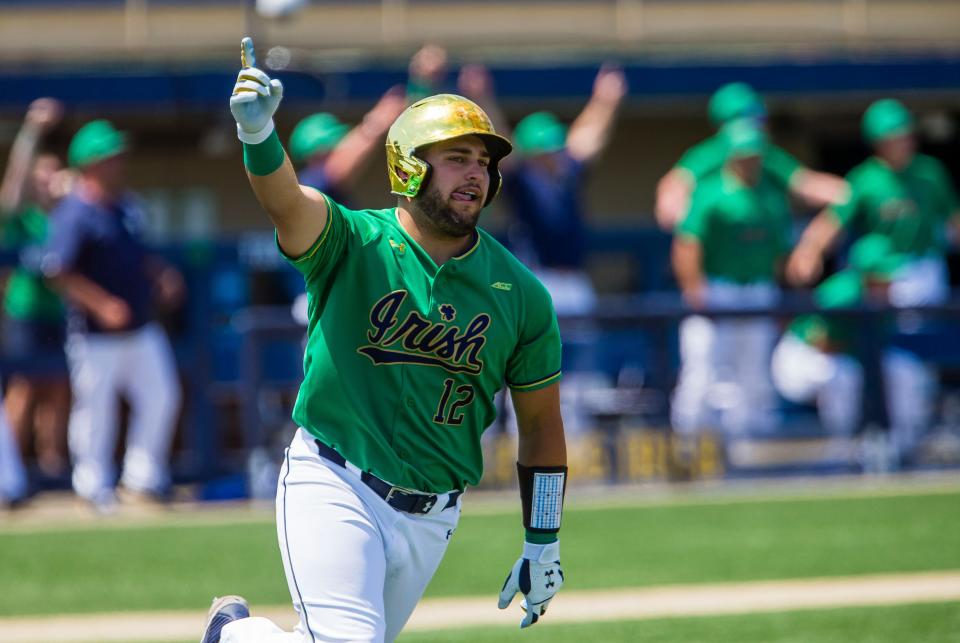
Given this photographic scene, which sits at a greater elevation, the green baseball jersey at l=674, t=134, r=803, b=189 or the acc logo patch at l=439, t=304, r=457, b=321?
the green baseball jersey at l=674, t=134, r=803, b=189

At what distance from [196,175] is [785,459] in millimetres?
7369

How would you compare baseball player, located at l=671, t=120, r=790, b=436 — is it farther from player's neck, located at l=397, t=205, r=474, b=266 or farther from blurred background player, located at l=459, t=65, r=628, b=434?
player's neck, located at l=397, t=205, r=474, b=266

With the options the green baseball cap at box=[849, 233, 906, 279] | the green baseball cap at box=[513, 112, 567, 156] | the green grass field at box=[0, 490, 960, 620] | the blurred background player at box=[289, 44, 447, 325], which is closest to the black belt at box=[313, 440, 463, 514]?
the green grass field at box=[0, 490, 960, 620]

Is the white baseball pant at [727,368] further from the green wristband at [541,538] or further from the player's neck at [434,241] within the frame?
the player's neck at [434,241]

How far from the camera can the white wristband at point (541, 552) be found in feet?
14.3

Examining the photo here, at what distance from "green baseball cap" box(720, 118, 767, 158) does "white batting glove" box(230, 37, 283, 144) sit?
7041 millimetres

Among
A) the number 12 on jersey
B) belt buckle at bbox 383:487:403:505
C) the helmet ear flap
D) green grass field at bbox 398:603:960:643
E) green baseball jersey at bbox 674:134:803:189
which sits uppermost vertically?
green baseball jersey at bbox 674:134:803:189

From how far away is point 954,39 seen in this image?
16.8m

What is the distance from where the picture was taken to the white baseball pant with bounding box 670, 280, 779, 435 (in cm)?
1052

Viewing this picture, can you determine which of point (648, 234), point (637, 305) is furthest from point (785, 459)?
point (648, 234)

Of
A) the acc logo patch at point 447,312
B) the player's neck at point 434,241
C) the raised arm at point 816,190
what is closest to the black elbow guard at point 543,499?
the acc logo patch at point 447,312

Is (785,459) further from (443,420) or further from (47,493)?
(443,420)

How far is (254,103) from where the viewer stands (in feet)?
12.4

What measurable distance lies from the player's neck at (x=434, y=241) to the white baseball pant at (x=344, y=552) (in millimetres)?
651
